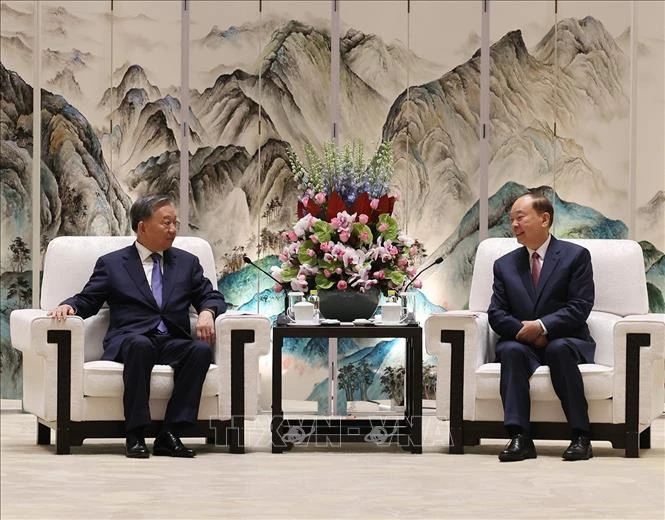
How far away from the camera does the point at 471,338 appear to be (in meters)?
5.34

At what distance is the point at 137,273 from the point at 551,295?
191 centimetres

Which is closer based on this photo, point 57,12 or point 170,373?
point 170,373

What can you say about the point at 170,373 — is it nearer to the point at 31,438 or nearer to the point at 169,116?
the point at 31,438

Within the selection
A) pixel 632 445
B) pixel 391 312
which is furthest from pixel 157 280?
pixel 632 445

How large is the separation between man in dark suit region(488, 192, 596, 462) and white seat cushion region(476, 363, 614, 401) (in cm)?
4

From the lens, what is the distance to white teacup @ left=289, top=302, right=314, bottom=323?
18.4 feet

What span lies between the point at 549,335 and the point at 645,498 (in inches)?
45.2

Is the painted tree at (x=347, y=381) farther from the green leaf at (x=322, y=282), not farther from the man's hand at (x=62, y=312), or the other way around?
the man's hand at (x=62, y=312)

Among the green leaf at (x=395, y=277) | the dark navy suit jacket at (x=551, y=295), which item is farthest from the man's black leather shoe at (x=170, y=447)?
the dark navy suit jacket at (x=551, y=295)

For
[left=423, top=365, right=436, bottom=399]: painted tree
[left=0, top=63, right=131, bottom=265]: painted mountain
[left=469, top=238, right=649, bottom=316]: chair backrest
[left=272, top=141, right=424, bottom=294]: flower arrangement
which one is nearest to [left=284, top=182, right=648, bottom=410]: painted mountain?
[left=423, top=365, right=436, bottom=399]: painted tree

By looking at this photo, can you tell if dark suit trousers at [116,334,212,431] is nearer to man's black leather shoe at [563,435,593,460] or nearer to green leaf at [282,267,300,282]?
green leaf at [282,267,300,282]

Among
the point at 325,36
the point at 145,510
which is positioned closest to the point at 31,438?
the point at 145,510

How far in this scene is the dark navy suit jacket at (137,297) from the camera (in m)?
5.47

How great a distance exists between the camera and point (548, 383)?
527cm
